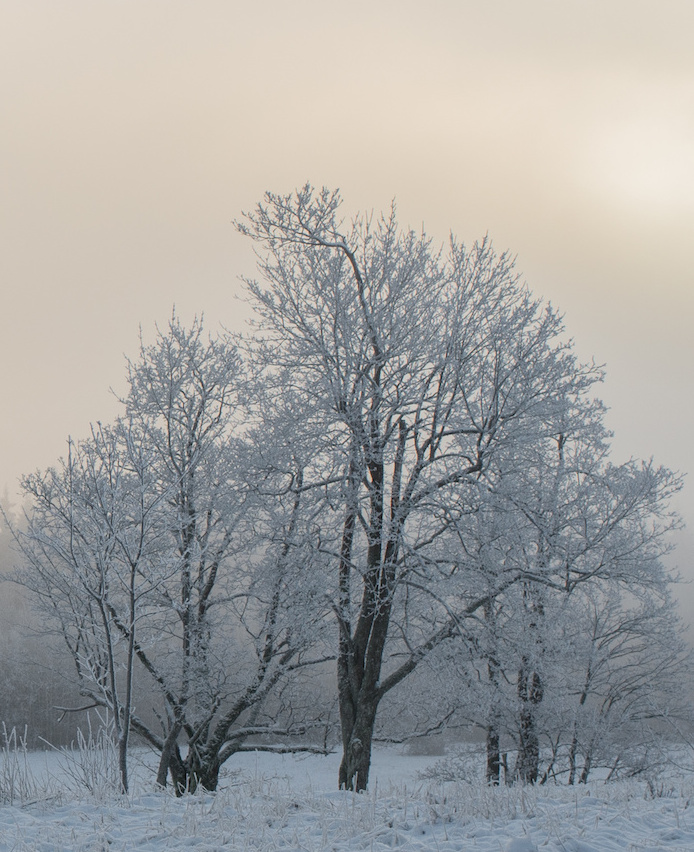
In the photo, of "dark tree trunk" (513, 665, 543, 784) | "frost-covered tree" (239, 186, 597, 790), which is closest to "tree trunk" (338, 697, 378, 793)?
"frost-covered tree" (239, 186, 597, 790)

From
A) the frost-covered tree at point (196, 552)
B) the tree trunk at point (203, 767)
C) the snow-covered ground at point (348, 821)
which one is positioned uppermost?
the frost-covered tree at point (196, 552)

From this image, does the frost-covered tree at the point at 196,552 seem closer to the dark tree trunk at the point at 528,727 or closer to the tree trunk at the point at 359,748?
the tree trunk at the point at 359,748

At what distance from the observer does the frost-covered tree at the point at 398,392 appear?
993 cm

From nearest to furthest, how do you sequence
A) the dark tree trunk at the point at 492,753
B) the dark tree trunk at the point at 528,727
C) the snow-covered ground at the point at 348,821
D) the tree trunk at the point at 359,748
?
the snow-covered ground at the point at 348,821
the tree trunk at the point at 359,748
the dark tree trunk at the point at 528,727
the dark tree trunk at the point at 492,753

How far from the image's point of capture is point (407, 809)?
5.27m

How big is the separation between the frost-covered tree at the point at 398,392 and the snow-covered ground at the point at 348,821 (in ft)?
13.1

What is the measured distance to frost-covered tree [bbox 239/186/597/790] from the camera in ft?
32.6

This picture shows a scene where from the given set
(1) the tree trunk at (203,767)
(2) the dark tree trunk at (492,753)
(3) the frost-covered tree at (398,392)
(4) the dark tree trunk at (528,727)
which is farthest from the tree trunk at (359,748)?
(2) the dark tree trunk at (492,753)

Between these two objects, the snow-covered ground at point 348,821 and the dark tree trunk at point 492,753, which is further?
the dark tree trunk at point 492,753

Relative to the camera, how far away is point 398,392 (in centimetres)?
1032

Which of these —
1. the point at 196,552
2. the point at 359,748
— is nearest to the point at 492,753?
the point at 359,748

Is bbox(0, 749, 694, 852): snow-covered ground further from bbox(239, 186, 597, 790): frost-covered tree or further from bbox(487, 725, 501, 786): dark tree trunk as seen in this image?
bbox(487, 725, 501, 786): dark tree trunk

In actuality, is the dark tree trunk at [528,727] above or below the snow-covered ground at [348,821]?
below

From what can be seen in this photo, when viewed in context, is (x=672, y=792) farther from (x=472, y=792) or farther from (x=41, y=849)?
(x=41, y=849)
